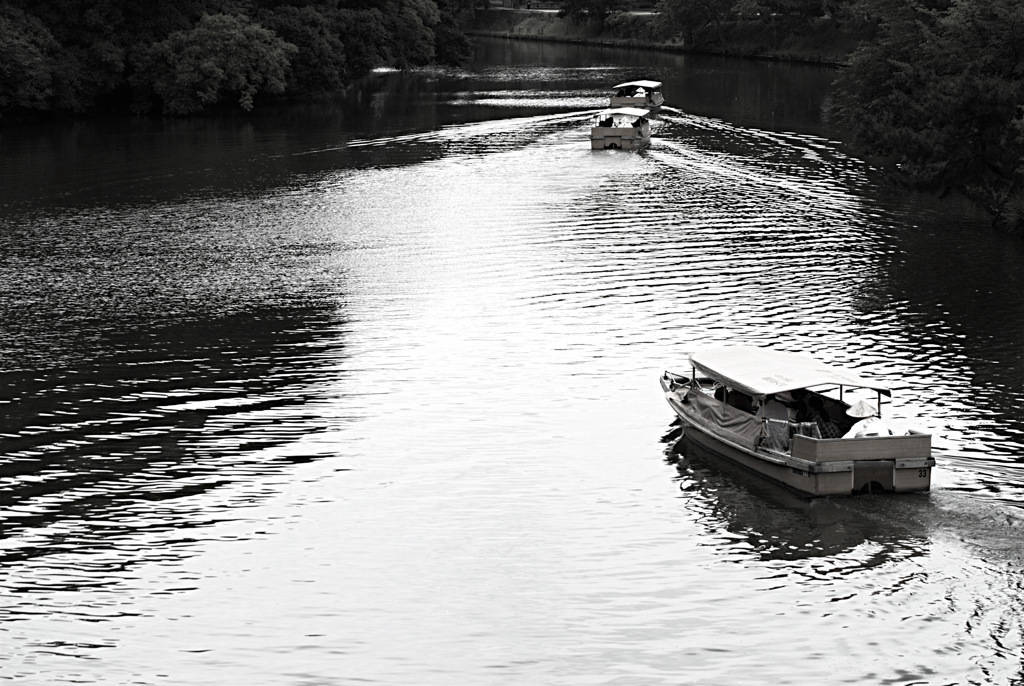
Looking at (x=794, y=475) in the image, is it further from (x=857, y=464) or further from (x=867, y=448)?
(x=867, y=448)

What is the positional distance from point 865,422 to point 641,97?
252 feet

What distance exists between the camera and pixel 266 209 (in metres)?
65.5

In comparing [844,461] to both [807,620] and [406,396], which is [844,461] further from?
[406,396]

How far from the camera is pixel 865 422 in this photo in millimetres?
29719

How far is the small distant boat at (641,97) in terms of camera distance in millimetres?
102875

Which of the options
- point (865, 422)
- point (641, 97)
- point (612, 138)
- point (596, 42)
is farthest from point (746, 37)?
point (865, 422)

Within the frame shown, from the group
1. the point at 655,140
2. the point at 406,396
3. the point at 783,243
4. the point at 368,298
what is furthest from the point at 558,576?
the point at 655,140

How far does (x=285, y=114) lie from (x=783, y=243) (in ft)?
195

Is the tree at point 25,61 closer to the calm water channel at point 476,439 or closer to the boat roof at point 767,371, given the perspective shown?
the calm water channel at point 476,439

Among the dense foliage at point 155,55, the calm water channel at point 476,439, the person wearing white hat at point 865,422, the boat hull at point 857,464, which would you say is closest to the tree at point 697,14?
the dense foliage at point 155,55

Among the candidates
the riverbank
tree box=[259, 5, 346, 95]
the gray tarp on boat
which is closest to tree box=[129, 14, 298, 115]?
tree box=[259, 5, 346, 95]

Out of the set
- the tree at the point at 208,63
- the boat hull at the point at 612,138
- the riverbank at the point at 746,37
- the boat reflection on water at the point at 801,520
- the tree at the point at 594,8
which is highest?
the tree at the point at 594,8

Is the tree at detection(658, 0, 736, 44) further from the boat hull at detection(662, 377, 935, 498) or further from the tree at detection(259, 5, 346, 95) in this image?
the boat hull at detection(662, 377, 935, 498)

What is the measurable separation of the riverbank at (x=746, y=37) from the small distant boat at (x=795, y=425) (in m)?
87.9
